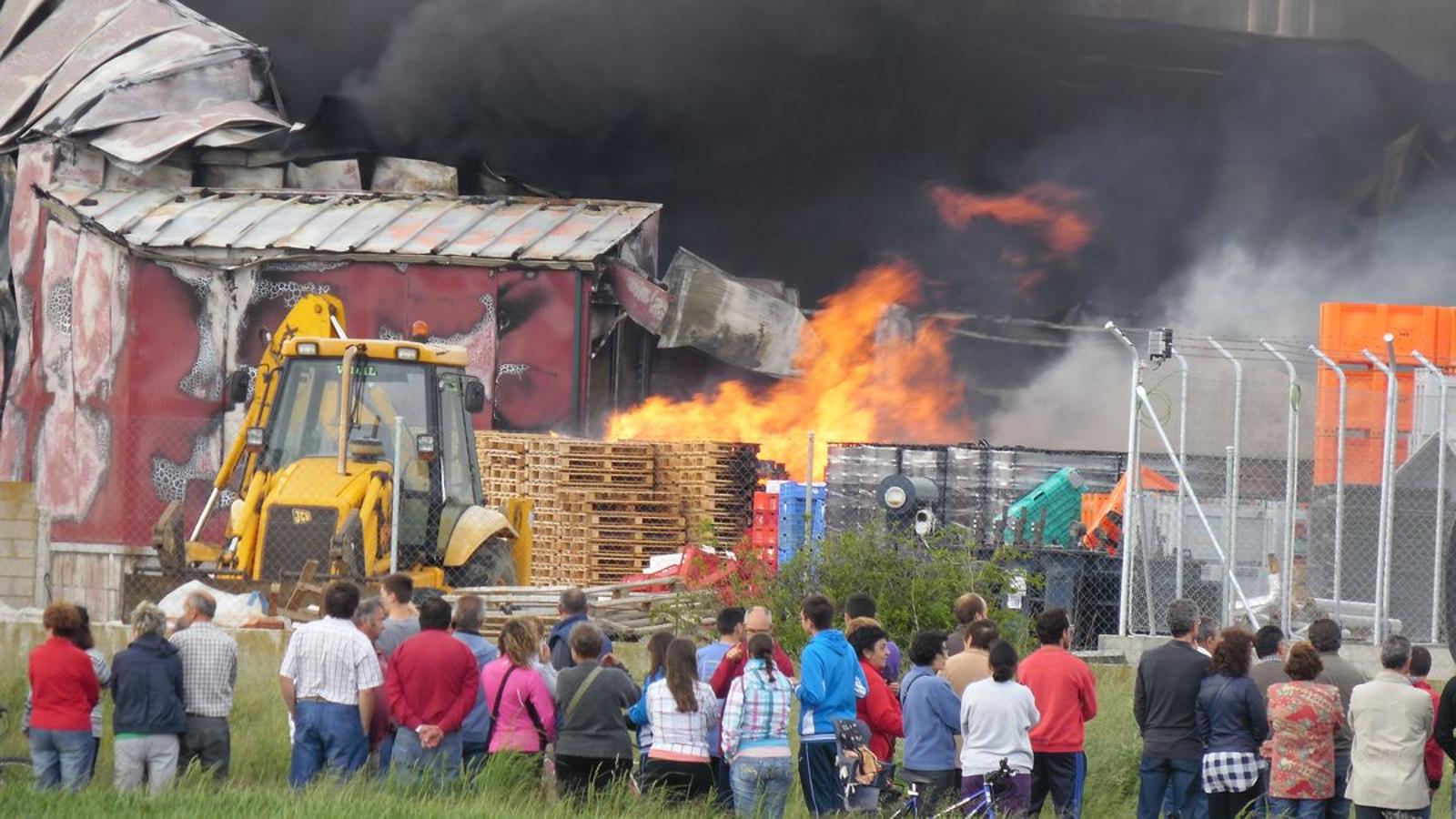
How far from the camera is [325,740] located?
32.6 ft

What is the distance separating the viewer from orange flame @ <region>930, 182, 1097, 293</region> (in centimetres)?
3020

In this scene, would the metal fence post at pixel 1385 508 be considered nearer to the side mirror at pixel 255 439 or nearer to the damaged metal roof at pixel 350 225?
the side mirror at pixel 255 439

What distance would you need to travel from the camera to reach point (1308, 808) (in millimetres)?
10109

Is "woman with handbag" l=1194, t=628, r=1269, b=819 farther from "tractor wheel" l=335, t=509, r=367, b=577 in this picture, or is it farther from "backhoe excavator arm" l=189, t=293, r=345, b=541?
"backhoe excavator arm" l=189, t=293, r=345, b=541

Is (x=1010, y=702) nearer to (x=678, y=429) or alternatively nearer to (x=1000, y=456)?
(x=1000, y=456)

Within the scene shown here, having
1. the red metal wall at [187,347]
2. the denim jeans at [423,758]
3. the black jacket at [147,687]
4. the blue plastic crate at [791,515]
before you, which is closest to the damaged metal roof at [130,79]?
the red metal wall at [187,347]

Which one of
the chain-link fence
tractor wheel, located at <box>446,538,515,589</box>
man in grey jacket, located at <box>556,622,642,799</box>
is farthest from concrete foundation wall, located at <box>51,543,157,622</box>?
man in grey jacket, located at <box>556,622,642,799</box>

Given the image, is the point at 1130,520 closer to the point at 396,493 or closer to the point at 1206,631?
the point at 1206,631

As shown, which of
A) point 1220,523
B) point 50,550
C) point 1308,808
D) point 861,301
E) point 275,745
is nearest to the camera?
point 1308,808

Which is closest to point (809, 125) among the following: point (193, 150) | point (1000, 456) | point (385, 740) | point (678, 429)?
point (678, 429)

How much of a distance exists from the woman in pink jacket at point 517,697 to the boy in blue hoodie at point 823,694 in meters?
1.24

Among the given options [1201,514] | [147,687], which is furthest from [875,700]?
[1201,514]

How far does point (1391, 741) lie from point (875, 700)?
95.2 inches

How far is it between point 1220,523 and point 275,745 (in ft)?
27.8
